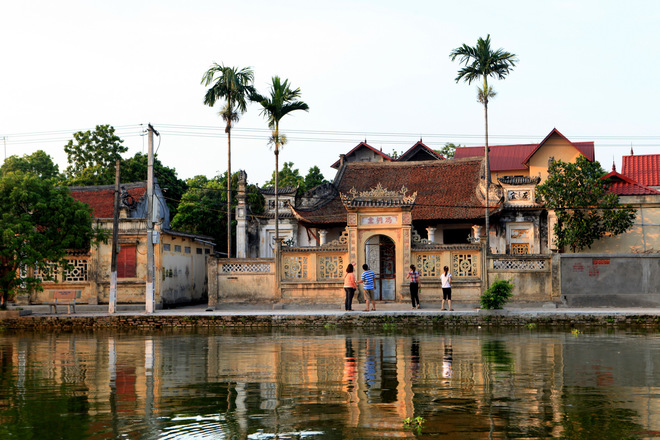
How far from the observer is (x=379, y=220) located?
2522 centimetres

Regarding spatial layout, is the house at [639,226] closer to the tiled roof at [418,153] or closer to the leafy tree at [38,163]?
the tiled roof at [418,153]

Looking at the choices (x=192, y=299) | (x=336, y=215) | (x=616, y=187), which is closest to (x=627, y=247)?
(x=616, y=187)

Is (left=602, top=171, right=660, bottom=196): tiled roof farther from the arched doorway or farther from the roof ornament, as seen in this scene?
the roof ornament

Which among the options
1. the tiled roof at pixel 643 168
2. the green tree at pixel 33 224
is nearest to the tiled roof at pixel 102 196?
the green tree at pixel 33 224

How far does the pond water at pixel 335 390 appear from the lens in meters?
6.62

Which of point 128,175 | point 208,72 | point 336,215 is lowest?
point 336,215

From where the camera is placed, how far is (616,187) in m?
31.8

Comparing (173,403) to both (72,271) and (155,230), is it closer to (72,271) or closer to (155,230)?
(155,230)

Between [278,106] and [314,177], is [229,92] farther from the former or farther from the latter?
[314,177]

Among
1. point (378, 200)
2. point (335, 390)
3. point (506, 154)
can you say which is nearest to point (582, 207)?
point (378, 200)

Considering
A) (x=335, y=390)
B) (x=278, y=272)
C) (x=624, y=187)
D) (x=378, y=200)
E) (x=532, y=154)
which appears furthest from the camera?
(x=532, y=154)

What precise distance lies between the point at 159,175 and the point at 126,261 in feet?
60.3

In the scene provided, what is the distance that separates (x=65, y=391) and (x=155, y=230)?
1529 centimetres

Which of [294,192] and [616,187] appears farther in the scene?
[294,192]
